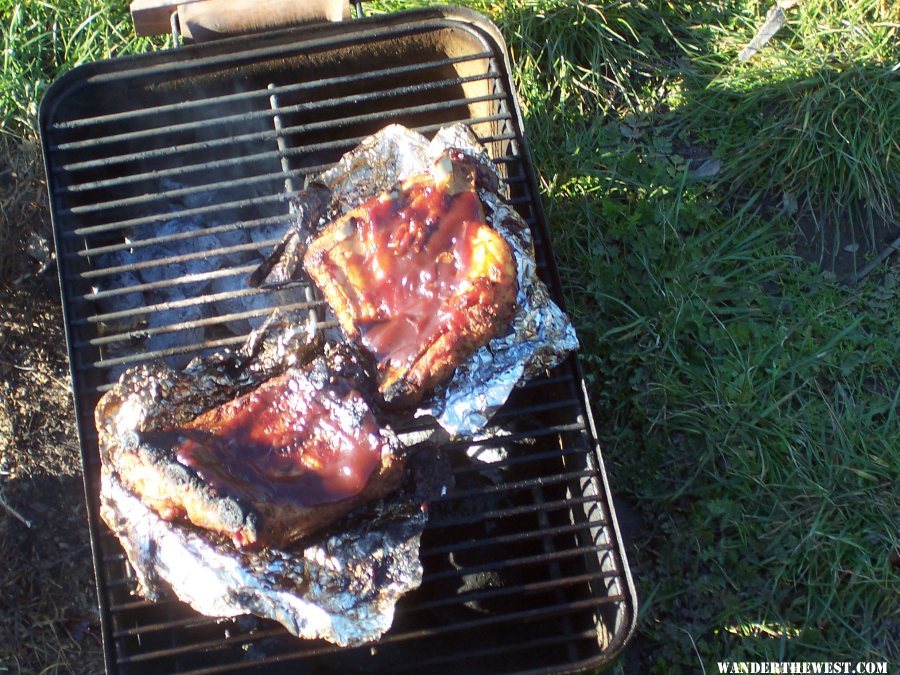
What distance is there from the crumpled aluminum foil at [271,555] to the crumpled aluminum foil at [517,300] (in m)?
0.24

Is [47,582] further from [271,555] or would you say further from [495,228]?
[495,228]

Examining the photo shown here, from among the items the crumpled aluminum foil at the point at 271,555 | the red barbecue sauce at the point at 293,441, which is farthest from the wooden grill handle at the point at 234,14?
the red barbecue sauce at the point at 293,441

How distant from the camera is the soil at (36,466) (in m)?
3.09

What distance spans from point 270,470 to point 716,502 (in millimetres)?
1944

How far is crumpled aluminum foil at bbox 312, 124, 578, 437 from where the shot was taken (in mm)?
2633

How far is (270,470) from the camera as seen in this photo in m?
2.40

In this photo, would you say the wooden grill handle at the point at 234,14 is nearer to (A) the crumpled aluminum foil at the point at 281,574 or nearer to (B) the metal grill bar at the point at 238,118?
(B) the metal grill bar at the point at 238,118

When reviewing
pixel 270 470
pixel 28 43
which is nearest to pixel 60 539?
pixel 270 470

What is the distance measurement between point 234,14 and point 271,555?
2289 mm

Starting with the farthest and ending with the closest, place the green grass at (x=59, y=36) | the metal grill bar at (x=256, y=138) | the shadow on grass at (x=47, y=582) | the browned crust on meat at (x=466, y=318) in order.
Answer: the green grass at (x=59, y=36) < the shadow on grass at (x=47, y=582) < the metal grill bar at (x=256, y=138) < the browned crust on meat at (x=466, y=318)

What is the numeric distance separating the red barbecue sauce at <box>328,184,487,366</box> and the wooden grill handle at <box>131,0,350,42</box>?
116cm

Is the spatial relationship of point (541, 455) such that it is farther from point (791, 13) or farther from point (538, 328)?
point (791, 13)

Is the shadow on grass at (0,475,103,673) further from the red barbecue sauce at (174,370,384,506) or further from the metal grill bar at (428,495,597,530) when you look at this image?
the metal grill bar at (428,495,597,530)

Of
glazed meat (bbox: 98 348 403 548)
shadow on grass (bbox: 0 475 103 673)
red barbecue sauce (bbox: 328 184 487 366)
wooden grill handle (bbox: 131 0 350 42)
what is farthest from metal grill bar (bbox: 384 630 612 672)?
wooden grill handle (bbox: 131 0 350 42)
